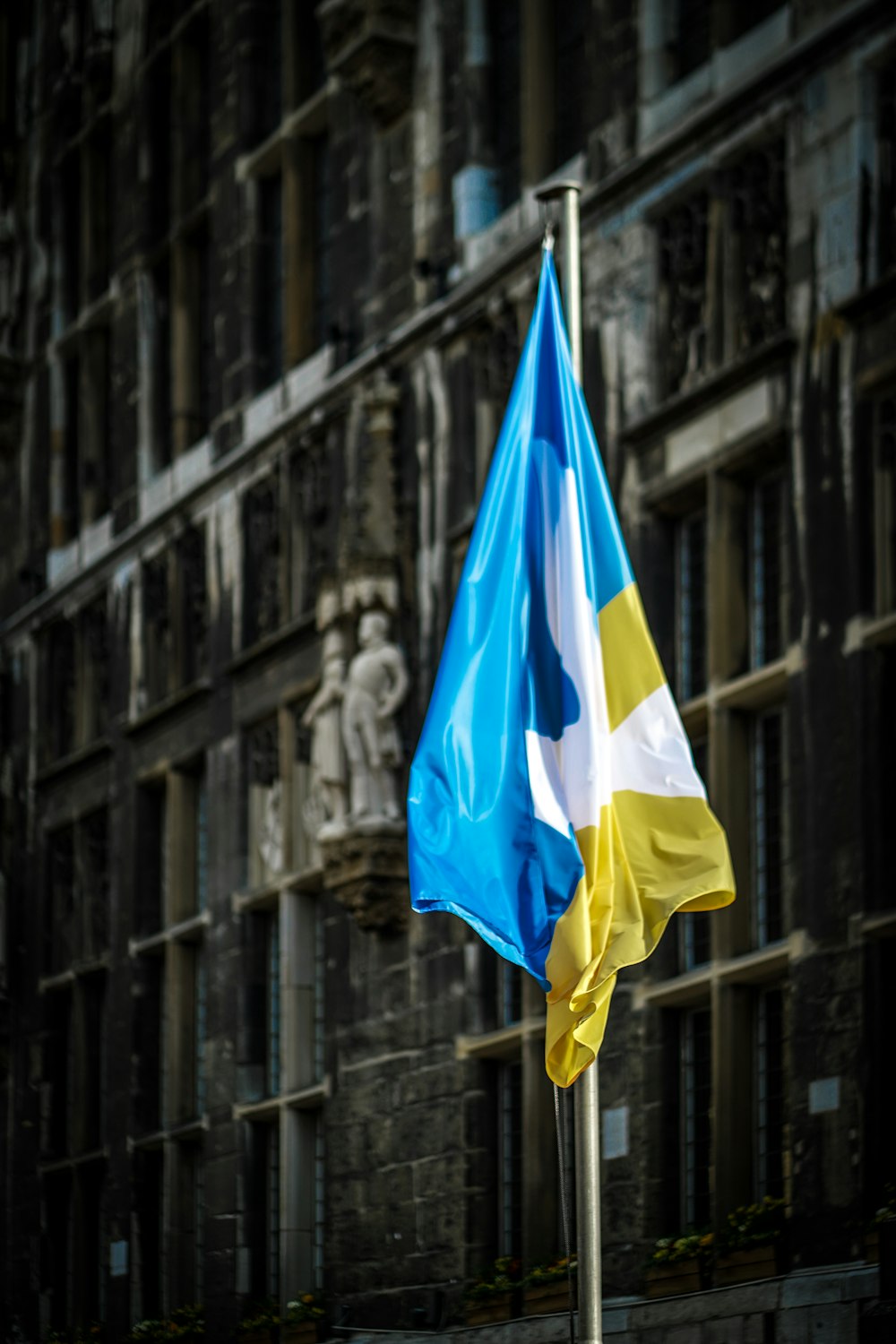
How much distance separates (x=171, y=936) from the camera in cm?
2227

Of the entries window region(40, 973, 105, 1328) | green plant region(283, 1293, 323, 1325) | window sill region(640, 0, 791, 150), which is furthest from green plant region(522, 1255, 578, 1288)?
window region(40, 973, 105, 1328)

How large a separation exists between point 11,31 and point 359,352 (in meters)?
8.65

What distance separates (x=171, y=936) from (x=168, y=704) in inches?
66.6

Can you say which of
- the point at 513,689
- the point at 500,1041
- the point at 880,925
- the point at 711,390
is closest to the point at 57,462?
the point at 500,1041

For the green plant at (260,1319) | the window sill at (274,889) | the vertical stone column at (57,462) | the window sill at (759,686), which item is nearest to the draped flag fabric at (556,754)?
the window sill at (759,686)

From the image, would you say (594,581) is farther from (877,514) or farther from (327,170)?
(327,170)

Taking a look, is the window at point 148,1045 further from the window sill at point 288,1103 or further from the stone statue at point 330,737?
the stone statue at point 330,737

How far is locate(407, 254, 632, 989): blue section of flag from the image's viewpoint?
476 inches

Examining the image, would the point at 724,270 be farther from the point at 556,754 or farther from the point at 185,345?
the point at 185,345

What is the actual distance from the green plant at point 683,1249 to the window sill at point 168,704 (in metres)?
7.20

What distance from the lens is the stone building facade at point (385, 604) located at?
621 inches

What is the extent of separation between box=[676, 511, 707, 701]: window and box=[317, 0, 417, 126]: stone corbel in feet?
15.4

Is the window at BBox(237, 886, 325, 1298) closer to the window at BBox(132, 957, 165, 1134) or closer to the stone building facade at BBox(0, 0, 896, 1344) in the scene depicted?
the stone building facade at BBox(0, 0, 896, 1344)

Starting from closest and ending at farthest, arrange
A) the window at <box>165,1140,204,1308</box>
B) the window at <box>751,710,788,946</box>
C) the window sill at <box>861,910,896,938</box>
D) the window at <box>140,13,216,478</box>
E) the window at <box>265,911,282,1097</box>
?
1. the window sill at <box>861,910,896,938</box>
2. the window at <box>751,710,788,946</box>
3. the window at <box>265,911,282,1097</box>
4. the window at <box>165,1140,204,1308</box>
5. the window at <box>140,13,216,478</box>
